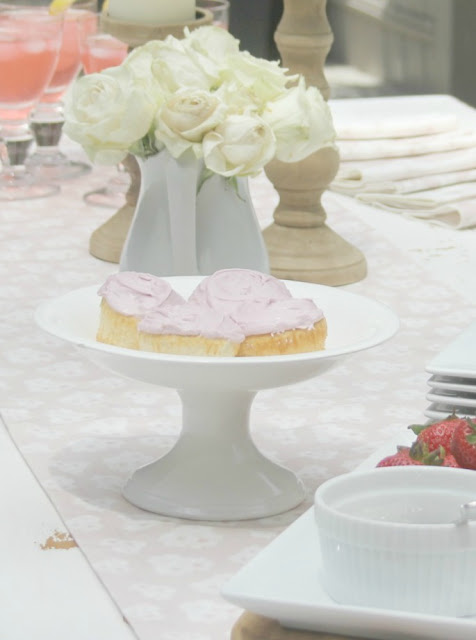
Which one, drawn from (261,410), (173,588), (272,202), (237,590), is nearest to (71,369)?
(261,410)

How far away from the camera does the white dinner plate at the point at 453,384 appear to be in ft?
3.39

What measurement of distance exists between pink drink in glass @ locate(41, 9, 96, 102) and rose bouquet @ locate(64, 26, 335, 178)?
2.31 ft

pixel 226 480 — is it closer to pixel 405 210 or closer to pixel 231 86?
pixel 231 86

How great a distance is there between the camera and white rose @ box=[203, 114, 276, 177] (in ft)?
4.05

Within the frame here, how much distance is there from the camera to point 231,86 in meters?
1.26

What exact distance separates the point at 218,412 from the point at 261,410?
23cm

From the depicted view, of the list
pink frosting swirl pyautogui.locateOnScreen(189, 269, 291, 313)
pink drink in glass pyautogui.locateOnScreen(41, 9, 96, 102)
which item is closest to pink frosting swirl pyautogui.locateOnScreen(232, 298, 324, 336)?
pink frosting swirl pyautogui.locateOnScreen(189, 269, 291, 313)

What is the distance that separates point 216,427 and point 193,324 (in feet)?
0.26

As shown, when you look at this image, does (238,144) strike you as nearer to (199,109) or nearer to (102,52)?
(199,109)

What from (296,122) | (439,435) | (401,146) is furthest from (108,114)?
(401,146)

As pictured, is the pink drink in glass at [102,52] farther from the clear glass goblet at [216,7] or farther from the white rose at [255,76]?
the white rose at [255,76]

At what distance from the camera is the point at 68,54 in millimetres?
2012

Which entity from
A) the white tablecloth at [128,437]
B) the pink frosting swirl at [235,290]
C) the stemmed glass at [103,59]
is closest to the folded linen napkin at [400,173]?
the white tablecloth at [128,437]

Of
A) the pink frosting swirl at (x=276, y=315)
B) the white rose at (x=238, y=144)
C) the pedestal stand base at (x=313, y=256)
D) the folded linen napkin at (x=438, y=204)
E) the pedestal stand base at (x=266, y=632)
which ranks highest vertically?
the white rose at (x=238, y=144)
